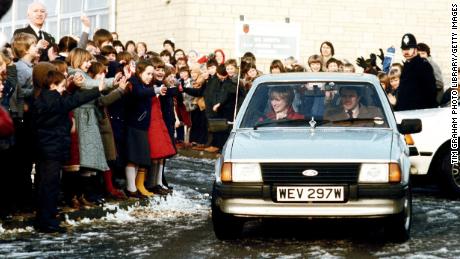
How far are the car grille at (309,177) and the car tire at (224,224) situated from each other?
55 cm

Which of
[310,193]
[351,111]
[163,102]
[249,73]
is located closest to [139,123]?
[163,102]

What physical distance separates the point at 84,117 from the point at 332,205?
356cm

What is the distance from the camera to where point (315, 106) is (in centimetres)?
926

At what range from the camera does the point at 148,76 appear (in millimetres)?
11516

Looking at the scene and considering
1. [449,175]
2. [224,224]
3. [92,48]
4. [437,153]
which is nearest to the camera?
[224,224]

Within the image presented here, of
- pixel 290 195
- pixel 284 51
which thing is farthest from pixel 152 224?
pixel 284 51

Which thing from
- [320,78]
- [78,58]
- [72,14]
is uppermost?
[72,14]

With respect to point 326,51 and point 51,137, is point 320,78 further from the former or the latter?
point 326,51

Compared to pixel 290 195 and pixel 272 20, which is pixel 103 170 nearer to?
pixel 290 195

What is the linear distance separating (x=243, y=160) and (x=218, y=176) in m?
0.35

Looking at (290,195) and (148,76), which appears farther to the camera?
(148,76)

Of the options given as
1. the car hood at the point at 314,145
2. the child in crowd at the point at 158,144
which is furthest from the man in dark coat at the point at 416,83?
the car hood at the point at 314,145

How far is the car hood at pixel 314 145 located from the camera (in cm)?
802

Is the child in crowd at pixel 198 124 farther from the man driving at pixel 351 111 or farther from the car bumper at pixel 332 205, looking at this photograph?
the car bumper at pixel 332 205
